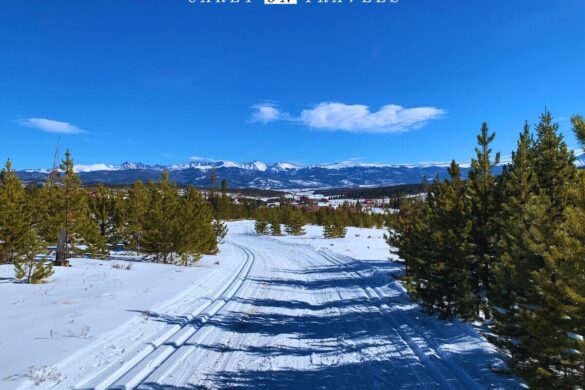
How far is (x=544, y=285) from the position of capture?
4652 mm

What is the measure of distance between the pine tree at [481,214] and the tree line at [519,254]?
1.1 inches

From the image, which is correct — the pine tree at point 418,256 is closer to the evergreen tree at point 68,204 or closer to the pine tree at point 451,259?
the pine tree at point 451,259

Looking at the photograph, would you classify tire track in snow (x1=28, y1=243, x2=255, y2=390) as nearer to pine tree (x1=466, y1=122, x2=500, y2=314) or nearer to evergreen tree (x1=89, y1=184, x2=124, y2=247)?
pine tree (x1=466, y1=122, x2=500, y2=314)

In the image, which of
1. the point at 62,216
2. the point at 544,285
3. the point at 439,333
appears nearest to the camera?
the point at 544,285

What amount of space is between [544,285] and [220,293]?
1202cm

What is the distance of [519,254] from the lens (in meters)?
6.27

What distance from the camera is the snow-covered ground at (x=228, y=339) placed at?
6.83 m

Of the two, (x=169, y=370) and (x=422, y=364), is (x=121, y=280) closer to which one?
(x=169, y=370)

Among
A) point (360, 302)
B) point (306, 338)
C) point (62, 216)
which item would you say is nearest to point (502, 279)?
point (306, 338)

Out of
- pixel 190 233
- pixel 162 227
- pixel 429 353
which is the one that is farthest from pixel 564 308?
pixel 162 227

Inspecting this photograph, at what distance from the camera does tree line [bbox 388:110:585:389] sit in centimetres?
448

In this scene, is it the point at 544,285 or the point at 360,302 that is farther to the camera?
the point at 360,302

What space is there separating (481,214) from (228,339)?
757cm

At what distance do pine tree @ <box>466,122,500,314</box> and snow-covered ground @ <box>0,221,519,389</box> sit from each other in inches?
70.3
